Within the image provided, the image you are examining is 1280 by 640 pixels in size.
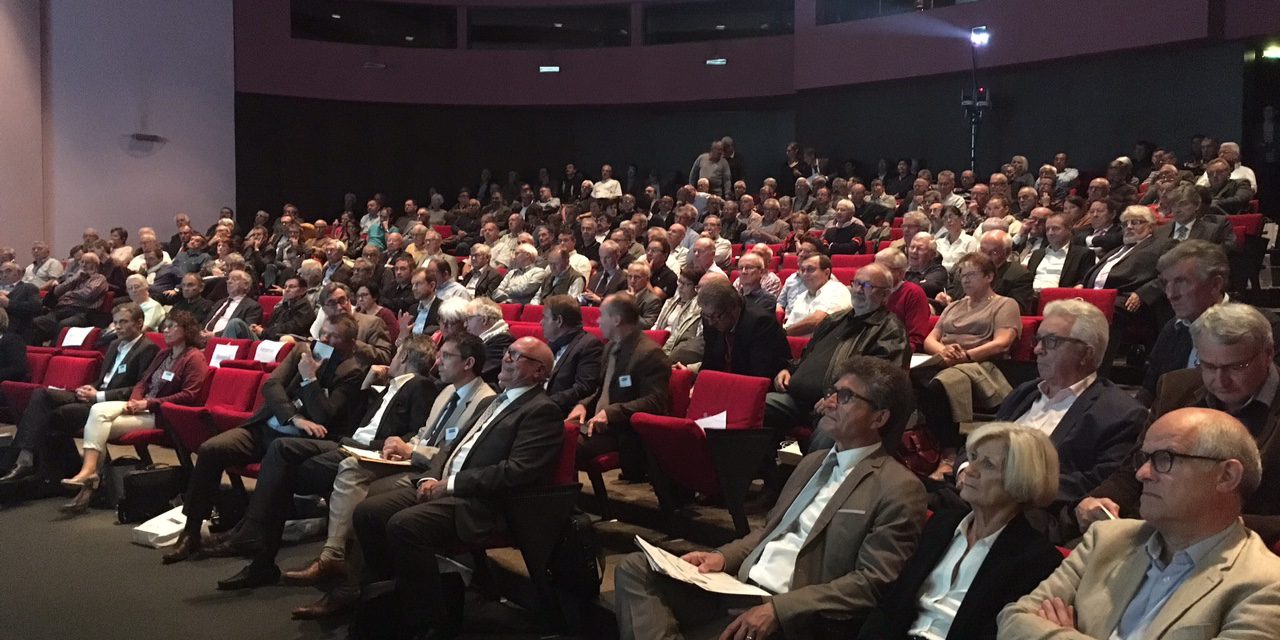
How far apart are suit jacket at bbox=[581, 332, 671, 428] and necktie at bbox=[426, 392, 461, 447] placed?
0.59 metres

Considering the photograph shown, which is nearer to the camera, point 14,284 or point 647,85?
point 14,284

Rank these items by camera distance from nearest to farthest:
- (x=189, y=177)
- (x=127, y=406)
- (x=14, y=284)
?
(x=127, y=406) → (x=14, y=284) → (x=189, y=177)

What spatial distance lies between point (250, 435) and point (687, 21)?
11391mm

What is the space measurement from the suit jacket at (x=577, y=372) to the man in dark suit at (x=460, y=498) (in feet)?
2.50

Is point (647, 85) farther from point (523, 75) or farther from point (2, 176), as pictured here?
point (2, 176)

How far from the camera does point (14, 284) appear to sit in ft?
32.4

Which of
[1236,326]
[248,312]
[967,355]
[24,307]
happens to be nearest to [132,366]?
[248,312]

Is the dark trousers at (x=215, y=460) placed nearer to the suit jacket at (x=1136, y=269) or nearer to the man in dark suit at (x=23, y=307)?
the suit jacket at (x=1136, y=269)

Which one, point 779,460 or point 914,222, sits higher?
point 914,222

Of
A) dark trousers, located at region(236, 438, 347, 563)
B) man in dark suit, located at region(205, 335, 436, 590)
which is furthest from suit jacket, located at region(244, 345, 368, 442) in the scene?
dark trousers, located at region(236, 438, 347, 563)

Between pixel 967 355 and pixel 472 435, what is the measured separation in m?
1.95

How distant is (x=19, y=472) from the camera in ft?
19.3

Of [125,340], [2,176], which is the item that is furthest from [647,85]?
[125,340]

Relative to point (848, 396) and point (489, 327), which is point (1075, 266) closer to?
point (489, 327)
